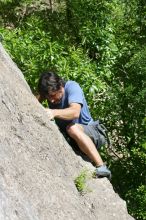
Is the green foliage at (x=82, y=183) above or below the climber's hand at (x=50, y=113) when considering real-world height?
below

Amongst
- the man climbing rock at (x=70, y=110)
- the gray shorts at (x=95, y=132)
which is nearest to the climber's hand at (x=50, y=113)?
the man climbing rock at (x=70, y=110)

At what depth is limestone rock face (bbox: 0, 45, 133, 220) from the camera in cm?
555

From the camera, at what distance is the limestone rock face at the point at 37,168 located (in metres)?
5.55

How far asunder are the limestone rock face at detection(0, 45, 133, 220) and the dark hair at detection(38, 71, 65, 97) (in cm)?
22

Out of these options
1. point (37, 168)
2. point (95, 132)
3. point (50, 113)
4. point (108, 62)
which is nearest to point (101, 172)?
point (95, 132)

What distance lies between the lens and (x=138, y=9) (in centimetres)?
1035

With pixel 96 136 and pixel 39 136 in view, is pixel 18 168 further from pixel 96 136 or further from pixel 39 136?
pixel 96 136

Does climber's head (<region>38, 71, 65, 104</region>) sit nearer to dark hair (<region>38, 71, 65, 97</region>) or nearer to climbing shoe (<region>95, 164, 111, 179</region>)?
dark hair (<region>38, 71, 65, 97</region>)

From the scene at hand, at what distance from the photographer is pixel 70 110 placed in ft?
22.6

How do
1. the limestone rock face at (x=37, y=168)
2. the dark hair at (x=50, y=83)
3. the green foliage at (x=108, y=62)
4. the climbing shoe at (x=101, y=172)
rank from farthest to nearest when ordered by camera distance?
1. the green foliage at (x=108, y=62)
2. the climbing shoe at (x=101, y=172)
3. the dark hair at (x=50, y=83)
4. the limestone rock face at (x=37, y=168)

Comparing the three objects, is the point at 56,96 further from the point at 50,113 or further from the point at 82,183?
the point at 82,183

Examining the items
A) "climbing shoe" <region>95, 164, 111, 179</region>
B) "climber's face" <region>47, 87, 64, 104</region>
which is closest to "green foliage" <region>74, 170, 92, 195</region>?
"climbing shoe" <region>95, 164, 111, 179</region>

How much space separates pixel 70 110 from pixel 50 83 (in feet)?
1.30

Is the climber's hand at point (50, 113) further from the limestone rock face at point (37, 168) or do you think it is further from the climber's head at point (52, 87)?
the climber's head at point (52, 87)
